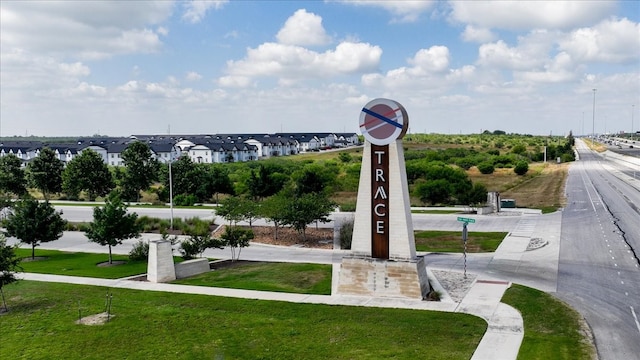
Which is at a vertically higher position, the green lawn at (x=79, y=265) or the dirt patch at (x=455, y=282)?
the dirt patch at (x=455, y=282)

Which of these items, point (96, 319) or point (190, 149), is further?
point (190, 149)

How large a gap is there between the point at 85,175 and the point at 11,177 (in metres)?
10.3

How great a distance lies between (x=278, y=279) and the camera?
27828mm

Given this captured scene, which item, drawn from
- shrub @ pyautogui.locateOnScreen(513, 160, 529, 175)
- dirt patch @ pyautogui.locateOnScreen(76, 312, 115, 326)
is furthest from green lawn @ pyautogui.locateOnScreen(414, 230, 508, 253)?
shrub @ pyautogui.locateOnScreen(513, 160, 529, 175)

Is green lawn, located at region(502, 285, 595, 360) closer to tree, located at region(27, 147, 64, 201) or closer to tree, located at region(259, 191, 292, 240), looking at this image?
tree, located at region(259, 191, 292, 240)

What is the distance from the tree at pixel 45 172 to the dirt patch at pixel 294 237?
39121mm

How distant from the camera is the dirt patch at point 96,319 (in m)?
21.1

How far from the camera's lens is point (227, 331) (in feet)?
65.4

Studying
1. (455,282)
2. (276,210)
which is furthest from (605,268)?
(276,210)

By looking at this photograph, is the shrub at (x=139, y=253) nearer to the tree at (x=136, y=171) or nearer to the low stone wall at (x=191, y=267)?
the low stone wall at (x=191, y=267)

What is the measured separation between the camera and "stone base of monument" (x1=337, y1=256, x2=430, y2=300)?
77.0ft

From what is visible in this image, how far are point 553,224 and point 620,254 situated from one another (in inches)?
485

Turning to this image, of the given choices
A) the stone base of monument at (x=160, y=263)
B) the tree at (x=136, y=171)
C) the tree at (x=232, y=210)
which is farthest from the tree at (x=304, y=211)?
the tree at (x=136, y=171)

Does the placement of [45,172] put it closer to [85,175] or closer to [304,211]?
[85,175]
